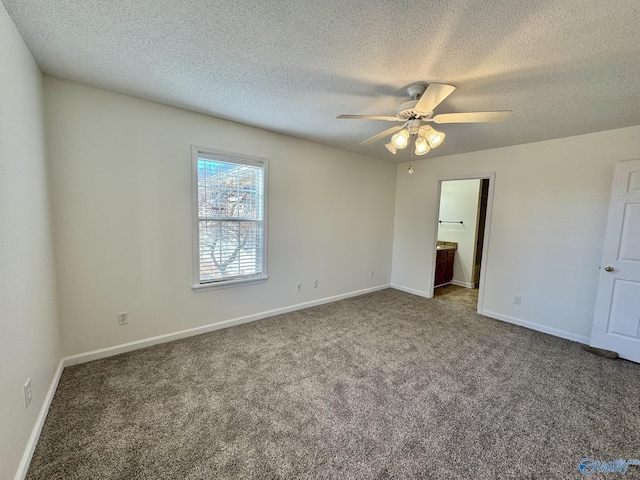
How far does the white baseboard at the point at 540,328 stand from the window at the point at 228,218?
333 cm

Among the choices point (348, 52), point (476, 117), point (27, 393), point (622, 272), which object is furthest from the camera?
point (622, 272)

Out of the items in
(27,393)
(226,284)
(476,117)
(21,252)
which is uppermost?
(476,117)

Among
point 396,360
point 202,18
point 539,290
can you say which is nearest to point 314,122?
point 202,18

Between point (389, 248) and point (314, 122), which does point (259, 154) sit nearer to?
point (314, 122)

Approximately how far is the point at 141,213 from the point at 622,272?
16.2 feet

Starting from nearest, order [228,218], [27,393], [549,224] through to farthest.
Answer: [27,393] < [228,218] < [549,224]

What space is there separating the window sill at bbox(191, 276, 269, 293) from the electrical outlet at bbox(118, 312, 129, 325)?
2.07 ft

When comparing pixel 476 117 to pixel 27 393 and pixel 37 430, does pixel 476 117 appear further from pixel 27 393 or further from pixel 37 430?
pixel 37 430

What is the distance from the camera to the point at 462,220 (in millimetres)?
5566

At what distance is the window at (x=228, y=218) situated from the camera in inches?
115

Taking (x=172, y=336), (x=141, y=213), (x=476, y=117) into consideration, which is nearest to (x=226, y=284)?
(x=172, y=336)

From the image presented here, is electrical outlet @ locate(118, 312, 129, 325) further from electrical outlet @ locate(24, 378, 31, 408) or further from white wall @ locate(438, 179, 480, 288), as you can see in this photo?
white wall @ locate(438, 179, 480, 288)

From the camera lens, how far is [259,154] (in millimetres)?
3281

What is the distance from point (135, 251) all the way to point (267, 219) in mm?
1460
